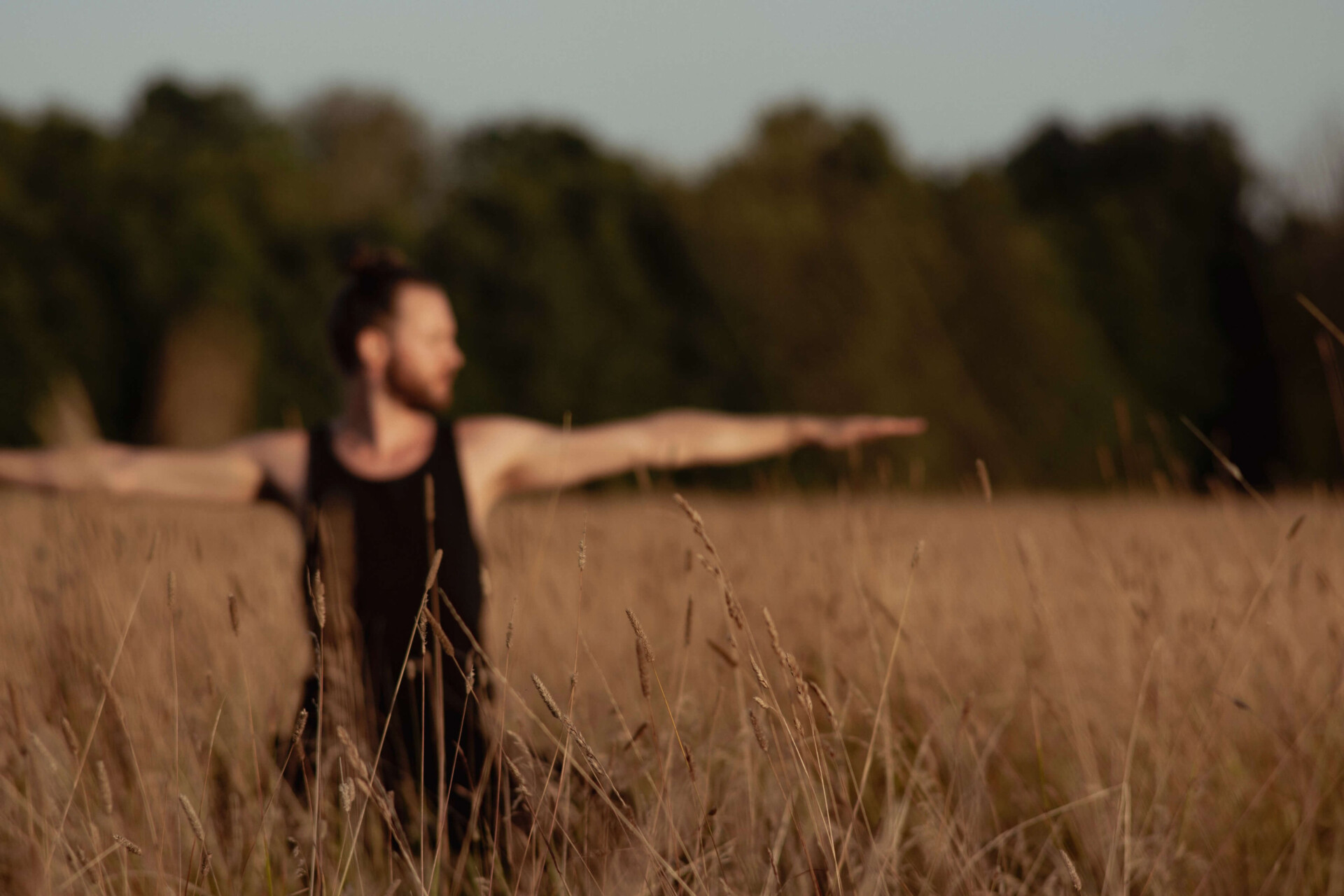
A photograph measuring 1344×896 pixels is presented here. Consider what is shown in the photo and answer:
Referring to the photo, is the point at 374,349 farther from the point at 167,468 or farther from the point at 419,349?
the point at 167,468

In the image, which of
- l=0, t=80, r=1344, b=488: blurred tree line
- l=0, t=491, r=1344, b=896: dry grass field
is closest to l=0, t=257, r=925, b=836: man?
l=0, t=491, r=1344, b=896: dry grass field

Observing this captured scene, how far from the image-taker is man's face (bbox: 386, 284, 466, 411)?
2301mm

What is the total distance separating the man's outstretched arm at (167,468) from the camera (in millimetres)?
2074

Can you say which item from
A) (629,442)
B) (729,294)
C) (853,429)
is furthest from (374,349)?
(729,294)

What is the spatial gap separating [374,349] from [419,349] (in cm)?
11

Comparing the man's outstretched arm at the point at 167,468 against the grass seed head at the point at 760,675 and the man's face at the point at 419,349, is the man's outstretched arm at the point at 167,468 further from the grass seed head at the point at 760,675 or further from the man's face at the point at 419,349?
the grass seed head at the point at 760,675

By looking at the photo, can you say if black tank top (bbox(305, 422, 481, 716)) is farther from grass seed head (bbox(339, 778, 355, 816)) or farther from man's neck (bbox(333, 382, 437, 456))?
grass seed head (bbox(339, 778, 355, 816))

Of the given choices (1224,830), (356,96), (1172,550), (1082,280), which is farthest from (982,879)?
(356,96)

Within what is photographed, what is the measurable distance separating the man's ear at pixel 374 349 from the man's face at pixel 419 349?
0.4 inches

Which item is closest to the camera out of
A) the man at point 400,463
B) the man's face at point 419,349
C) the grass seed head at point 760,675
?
the grass seed head at point 760,675

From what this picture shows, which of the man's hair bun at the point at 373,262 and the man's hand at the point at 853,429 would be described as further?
the man's hair bun at the point at 373,262

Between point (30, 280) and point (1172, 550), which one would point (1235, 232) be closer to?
point (1172, 550)

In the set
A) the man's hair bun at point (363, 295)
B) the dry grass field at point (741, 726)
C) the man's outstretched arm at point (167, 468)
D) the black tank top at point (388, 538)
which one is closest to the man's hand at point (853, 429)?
the dry grass field at point (741, 726)

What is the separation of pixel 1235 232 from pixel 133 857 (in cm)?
1461
